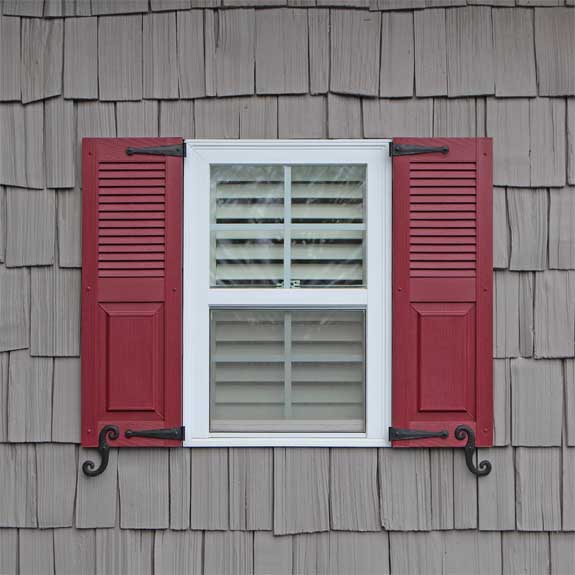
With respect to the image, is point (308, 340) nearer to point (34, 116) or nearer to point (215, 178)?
point (215, 178)

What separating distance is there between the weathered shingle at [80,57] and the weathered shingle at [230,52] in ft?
1.35

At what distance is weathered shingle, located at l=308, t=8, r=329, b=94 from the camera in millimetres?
2650

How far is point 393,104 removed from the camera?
2.65 meters

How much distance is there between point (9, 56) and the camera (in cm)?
268

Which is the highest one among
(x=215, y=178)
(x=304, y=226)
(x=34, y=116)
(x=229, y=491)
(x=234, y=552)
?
(x=34, y=116)

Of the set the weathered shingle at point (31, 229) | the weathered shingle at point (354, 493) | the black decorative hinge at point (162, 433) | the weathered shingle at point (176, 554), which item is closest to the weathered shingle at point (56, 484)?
the black decorative hinge at point (162, 433)

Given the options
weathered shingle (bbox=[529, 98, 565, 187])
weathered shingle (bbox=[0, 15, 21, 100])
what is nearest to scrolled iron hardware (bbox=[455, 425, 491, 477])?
weathered shingle (bbox=[529, 98, 565, 187])

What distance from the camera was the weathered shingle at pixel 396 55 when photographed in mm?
2646

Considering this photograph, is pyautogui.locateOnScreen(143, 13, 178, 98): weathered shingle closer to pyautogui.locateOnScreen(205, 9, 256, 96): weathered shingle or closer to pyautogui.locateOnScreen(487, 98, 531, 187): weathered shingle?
pyautogui.locateOnScreen(205, 9, 256, 96): weathered shingle

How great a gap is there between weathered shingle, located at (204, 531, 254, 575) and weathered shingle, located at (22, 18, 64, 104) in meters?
1.71

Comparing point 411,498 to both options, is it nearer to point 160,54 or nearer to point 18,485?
point 18,485

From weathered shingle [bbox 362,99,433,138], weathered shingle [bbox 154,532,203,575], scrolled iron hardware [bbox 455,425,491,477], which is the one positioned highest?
weathered shingle [bbox 362,99,433,138]

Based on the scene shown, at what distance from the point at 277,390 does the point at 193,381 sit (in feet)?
1.01

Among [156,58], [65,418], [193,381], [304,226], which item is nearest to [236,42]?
[156,58]
